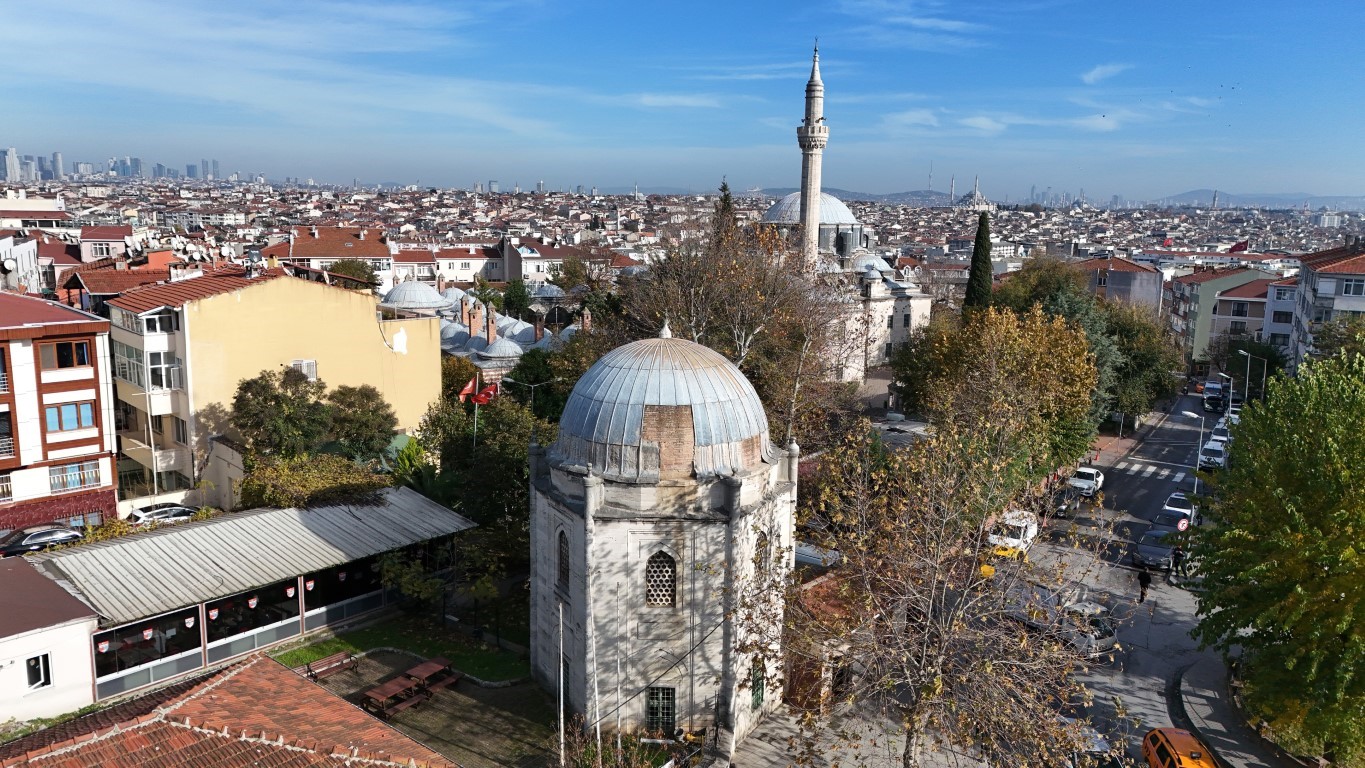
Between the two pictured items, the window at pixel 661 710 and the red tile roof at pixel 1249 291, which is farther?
the red tile roof at pixel 1249 291

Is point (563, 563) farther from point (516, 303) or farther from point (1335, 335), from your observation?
A: point (516, 303)

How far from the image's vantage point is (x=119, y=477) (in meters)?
36.9

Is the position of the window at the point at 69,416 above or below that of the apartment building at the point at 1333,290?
below

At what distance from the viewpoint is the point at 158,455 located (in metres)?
35.3

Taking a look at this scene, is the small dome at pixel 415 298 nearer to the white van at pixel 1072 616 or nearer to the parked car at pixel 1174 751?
the white van at pixel 1072 616

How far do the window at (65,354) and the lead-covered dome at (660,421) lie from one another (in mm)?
22737

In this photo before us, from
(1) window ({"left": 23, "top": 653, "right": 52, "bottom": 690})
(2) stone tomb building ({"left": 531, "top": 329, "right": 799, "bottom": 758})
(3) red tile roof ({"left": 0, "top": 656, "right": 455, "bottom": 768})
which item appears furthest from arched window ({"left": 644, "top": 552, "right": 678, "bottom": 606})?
(1) window ({"left": 23, "top": 653, "right": 52, "bottom": 690})

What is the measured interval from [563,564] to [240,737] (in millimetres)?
7571

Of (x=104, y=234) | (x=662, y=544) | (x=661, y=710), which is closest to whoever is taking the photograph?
(x=662, y=544)

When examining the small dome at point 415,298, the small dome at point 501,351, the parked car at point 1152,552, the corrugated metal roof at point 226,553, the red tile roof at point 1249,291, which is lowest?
the parked car at point 1152,552

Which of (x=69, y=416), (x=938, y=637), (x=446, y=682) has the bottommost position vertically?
(x=446, y=682)

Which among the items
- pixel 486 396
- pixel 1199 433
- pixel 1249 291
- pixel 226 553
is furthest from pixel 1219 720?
pixel 1249 291

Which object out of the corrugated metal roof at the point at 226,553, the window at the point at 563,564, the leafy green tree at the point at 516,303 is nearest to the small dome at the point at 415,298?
the leafy green tree at the point at 516,303

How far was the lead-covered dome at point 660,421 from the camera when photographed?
19.4 metres
